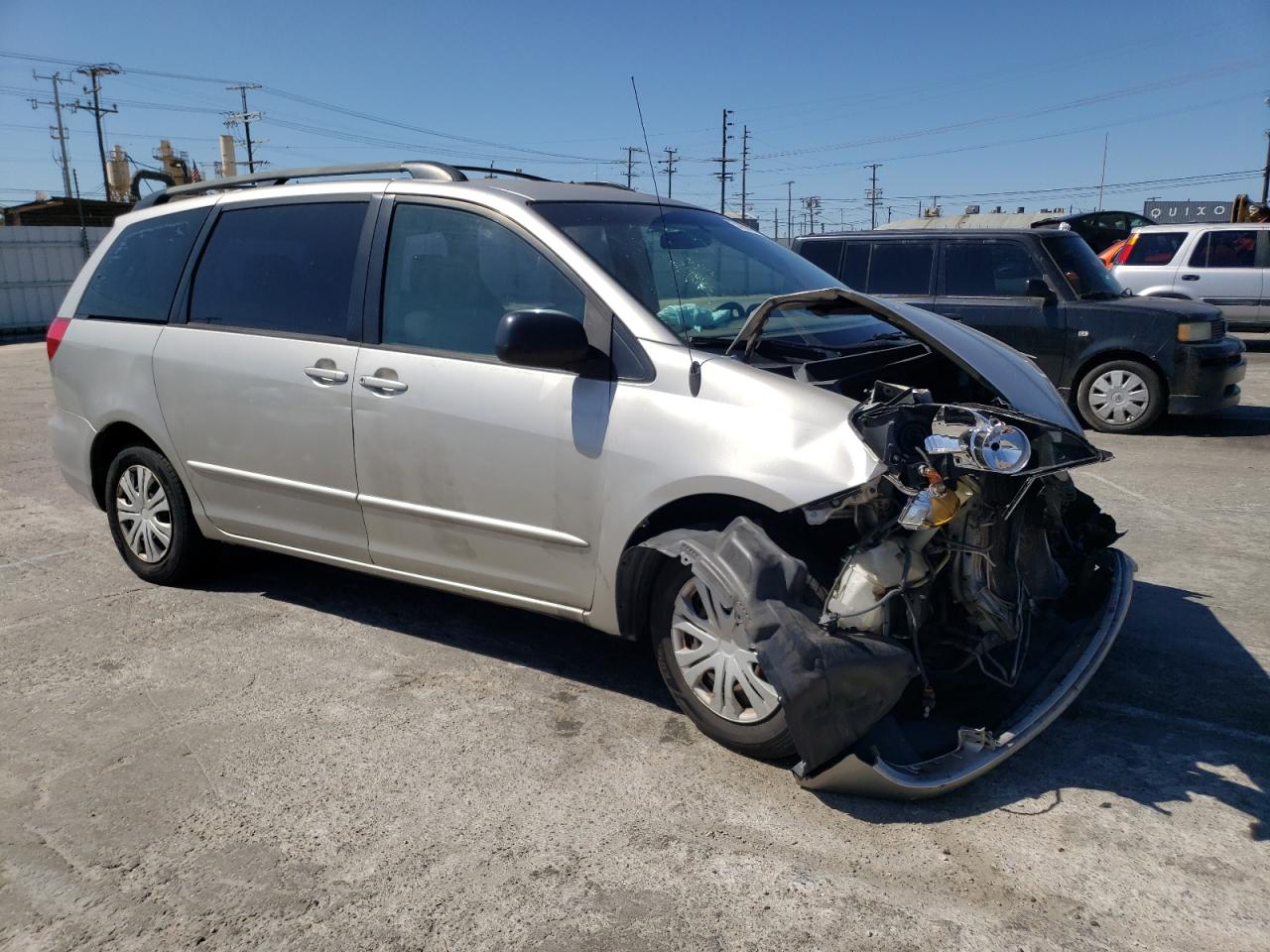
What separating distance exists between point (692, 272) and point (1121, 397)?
6.63 metres

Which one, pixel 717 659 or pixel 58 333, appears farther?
pixel 58 333

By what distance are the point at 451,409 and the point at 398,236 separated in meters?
0.82

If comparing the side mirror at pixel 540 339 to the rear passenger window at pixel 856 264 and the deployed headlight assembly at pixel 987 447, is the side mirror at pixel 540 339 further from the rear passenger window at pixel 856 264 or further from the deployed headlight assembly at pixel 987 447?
the rear passenger window at pixel 856 264

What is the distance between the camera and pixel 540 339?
11.0 feet

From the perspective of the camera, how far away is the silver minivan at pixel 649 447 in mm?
3006

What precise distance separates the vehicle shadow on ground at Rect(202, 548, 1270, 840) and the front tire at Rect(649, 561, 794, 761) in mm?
285

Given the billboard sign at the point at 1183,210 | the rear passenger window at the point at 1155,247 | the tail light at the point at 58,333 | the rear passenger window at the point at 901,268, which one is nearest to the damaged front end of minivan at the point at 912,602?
the tail light at the point at 58,333

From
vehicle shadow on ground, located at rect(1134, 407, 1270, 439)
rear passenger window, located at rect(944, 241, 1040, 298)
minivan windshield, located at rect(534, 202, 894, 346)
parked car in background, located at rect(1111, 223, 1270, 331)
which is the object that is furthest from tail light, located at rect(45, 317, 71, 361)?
parked car in background, located at rect(1111, 223, 1270, 331)

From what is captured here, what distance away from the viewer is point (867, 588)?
2988 mm

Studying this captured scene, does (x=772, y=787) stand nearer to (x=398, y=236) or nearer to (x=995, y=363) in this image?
(x=995, y=363)

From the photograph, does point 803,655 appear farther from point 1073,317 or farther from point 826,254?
point 826,254

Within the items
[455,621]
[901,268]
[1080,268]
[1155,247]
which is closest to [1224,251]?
[1155,247]

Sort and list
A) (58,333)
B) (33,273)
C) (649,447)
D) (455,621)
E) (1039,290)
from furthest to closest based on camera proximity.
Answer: (33,273), (1039,290), (58,333), (455,621), (649,447)

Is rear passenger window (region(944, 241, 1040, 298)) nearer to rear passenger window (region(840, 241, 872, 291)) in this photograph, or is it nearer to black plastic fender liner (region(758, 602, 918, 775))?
rear passenger window (region(840, 241, 872, 291))
